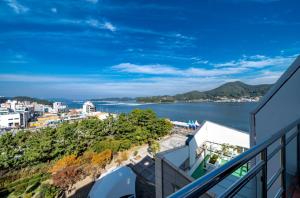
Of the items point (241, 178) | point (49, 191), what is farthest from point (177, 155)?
point (49, 191)

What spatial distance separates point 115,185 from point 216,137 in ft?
13.5

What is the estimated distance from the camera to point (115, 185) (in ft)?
23.7

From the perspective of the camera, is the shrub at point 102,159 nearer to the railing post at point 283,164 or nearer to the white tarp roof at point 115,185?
the white tarp roof at point 115,185

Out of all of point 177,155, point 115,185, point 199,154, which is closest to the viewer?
point 177,155

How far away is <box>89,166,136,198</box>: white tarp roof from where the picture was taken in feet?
22.6

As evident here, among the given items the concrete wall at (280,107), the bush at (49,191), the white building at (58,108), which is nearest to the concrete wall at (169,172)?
the concrete wall at (280,107)

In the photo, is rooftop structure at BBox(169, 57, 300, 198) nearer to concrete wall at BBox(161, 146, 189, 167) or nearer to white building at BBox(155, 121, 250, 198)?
white building at BBox(155, 121, 250, 198)

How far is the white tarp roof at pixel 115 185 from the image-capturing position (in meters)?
6.90

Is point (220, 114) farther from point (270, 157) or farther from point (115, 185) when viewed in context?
point (270, 157)

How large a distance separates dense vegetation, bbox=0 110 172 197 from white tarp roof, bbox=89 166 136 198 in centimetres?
280

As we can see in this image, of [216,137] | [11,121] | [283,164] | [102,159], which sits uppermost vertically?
[283,164]

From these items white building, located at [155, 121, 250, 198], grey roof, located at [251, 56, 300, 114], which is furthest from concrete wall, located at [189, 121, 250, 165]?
grey roof, located at [251, 56, 300, 114]

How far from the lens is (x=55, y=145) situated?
1227 cm

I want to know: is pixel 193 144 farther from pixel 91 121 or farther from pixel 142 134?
pixel 91 121
